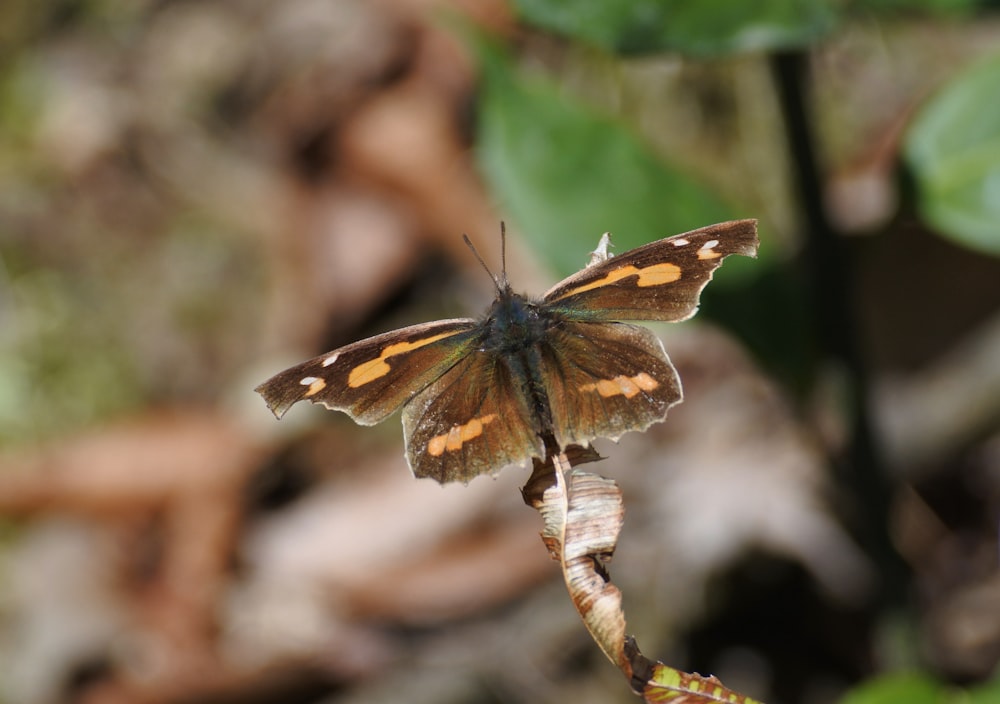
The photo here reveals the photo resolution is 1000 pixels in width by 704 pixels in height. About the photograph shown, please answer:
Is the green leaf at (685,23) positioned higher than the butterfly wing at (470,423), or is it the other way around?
the green leaf at (685,23)

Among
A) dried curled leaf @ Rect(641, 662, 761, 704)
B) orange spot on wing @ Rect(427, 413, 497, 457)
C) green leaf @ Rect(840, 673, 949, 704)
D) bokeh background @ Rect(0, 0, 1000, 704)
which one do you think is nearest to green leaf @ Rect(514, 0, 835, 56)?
bokeh background @ Rect(0, 0, 1000, 704)

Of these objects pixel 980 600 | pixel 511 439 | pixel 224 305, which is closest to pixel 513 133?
pixel 511 439

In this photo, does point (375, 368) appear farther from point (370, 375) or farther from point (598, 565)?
point (598, 565)

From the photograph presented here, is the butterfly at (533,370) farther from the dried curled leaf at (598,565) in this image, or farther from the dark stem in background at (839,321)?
the dark stem in background at (839,321)

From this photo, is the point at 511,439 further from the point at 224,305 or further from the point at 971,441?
the point at 224,305

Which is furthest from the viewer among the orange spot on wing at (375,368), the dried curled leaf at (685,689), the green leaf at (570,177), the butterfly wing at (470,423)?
the green leaf at (570,177)

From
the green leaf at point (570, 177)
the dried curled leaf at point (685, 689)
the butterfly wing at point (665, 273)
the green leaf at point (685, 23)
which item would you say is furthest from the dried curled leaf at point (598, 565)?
the green leaf at point (570, 177)
